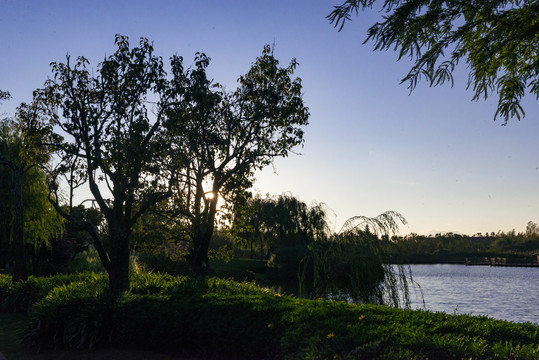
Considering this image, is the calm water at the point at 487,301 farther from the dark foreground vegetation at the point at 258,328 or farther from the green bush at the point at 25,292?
the green bush at the point at 25,292

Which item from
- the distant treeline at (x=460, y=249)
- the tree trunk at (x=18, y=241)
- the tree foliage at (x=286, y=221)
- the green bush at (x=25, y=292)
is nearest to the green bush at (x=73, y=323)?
the green bush at (x=25, y=292)

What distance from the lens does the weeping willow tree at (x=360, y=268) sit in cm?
1202

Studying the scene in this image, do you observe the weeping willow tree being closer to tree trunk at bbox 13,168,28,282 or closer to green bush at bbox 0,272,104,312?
green bush at bbox 0,272,104,312

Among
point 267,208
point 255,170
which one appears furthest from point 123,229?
point 267,208

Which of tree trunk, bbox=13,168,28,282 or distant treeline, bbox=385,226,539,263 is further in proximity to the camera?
distant treeline, bbox=385,226,539,263

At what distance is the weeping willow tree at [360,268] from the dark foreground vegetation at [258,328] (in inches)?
90.7

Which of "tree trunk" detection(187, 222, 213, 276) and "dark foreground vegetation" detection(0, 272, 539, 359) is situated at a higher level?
"tree trunk" detection(187, 222, 213, 276)

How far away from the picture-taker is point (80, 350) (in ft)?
28.5

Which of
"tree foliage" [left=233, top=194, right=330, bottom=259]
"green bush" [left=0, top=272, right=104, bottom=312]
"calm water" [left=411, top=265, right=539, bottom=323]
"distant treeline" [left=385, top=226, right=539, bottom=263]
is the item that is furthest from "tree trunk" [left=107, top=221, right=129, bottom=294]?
"distant treeline" [left=385, top=226, right=539, bottom=263]

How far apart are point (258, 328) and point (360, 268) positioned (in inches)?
221

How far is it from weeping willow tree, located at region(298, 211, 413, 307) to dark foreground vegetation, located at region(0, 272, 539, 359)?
2304 mm

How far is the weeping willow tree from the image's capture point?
1202 centimetres

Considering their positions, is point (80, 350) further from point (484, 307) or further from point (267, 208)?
point (267, 208)

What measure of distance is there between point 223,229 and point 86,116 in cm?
629
